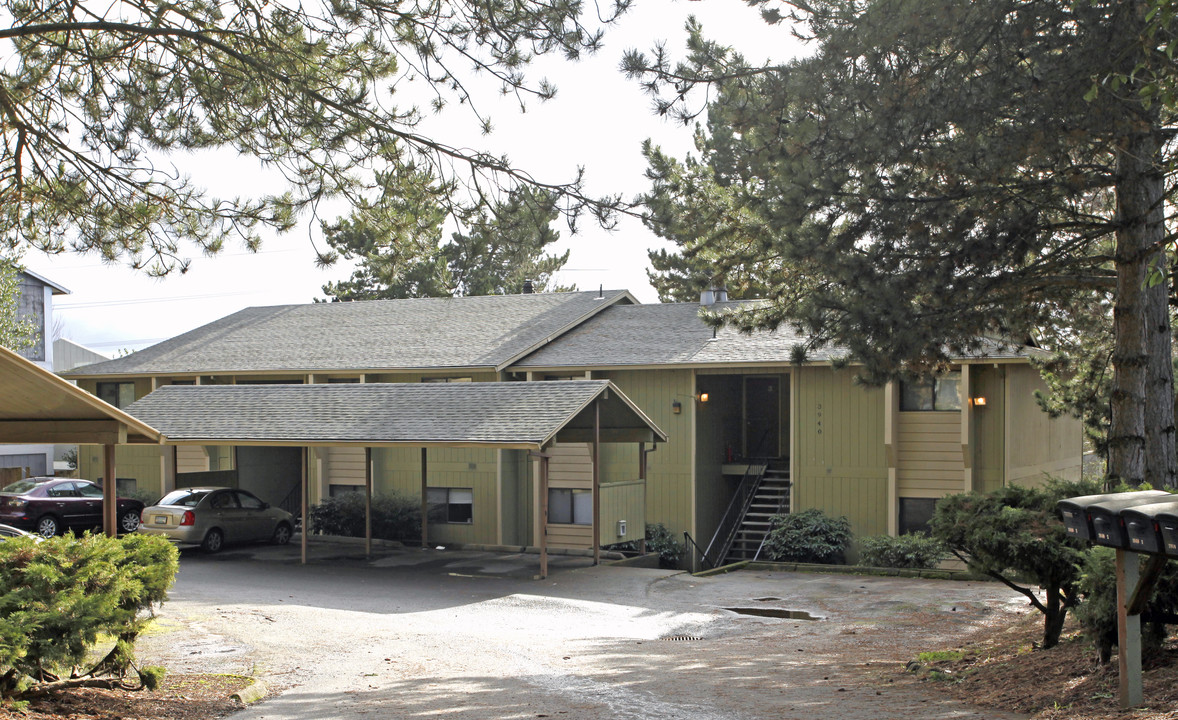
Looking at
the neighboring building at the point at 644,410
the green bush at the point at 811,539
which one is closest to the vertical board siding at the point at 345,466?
the neighboring building at the point at 644,410

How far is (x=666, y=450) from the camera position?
24.7m

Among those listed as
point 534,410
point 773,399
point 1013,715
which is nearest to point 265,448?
point 534,410

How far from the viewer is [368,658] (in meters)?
11.0

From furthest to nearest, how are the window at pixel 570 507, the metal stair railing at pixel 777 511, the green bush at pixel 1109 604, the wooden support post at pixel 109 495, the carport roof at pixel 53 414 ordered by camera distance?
the window at pixel 570 507
the metal stair railing at pixel 777 511
the wooden support post at pixel 109 495
the carport roof at pixel 53 414
the green bush at pixel 1109 604

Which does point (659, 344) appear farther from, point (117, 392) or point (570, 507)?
point (117, 392)

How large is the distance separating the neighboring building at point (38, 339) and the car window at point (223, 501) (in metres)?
20.6

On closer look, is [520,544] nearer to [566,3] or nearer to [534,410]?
[534,410]

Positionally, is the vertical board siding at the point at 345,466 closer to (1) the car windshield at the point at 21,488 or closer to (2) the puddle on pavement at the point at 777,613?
(1) the car windshield at the point at 21,488

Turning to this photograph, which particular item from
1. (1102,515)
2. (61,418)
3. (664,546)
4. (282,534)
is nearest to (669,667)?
(1102,515)

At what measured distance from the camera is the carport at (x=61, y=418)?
8.95 metres

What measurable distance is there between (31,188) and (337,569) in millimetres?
10060

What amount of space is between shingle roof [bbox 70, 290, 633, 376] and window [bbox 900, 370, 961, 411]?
8.97 metres

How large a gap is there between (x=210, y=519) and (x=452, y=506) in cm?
610

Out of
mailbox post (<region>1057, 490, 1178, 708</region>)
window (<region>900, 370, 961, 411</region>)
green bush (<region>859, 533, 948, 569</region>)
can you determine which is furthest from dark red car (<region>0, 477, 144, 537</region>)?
mailbox post (<region>1057, 490, 1178, 708</region>)
